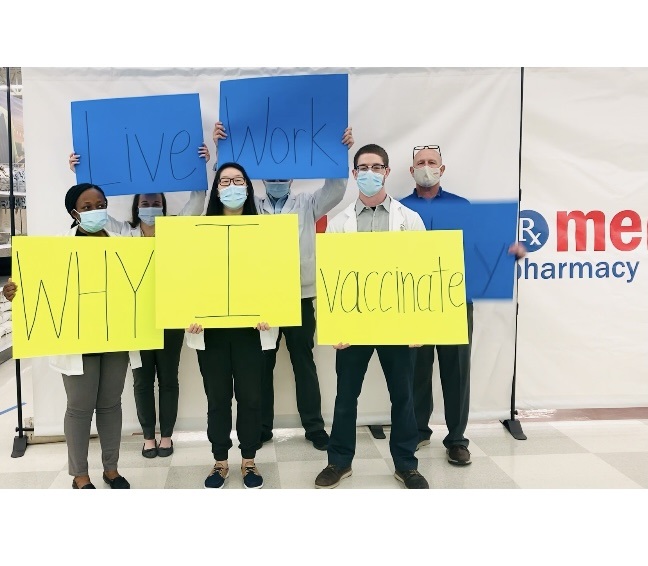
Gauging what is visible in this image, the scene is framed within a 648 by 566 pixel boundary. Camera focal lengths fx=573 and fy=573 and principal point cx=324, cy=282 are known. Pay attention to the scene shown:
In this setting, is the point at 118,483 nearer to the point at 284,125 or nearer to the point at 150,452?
the point at 150,452

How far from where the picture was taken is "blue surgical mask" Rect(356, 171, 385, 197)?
260cm

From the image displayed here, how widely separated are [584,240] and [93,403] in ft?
9.28

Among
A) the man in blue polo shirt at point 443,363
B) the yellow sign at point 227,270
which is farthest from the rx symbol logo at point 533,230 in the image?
the yellow sign at point 227,270

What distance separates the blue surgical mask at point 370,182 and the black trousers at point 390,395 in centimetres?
71

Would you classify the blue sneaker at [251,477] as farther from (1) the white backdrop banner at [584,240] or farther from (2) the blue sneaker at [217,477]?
(1) the white backdrop banner at [584,240]

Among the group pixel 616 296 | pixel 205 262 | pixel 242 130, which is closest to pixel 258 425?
pixel 205 262

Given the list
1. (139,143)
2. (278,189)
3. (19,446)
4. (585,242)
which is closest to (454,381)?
(585,242)

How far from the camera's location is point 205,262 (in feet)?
8.16

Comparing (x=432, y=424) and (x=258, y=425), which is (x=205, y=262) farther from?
(x=432, y=424)

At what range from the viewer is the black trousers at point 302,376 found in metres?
3.13

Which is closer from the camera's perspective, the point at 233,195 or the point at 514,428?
the point at 233,195

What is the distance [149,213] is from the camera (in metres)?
3.07

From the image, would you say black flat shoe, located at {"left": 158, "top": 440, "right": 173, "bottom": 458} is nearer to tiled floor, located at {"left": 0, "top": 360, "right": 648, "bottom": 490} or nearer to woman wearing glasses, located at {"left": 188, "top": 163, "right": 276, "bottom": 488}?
tiled floor, located at {"left": 0, "top": 360, "right": 648, "bottom": 490}
